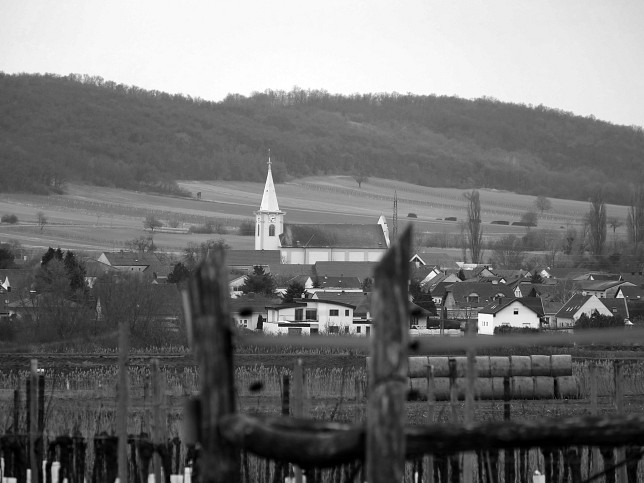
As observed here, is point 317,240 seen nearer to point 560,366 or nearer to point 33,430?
point 560,366

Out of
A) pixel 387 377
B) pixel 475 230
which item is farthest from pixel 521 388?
pixel 475 230

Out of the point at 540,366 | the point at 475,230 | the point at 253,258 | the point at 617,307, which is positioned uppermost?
the point at 475,230

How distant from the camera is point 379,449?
502 centimetres

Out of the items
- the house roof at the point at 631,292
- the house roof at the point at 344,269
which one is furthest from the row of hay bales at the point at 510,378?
the house roof at the point at 344,269

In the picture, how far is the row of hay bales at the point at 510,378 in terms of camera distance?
2411 centimetres

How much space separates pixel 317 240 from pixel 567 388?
260 feet

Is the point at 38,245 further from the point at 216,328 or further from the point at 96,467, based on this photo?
the point at 216,328

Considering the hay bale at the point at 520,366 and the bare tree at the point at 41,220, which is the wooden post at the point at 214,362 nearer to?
the hay bale at the point at 520,366

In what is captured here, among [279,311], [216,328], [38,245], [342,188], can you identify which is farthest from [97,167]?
[216,328]

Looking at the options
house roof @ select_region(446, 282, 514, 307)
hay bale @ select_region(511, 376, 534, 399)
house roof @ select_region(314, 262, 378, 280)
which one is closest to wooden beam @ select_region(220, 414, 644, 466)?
hay bale @ select_region(511, 376, 534, 399)

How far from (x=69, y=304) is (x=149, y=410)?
22.6m

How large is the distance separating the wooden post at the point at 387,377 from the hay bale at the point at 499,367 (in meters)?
20.1

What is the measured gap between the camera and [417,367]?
934 inches

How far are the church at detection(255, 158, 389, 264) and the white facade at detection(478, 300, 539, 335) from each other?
2065 inches
